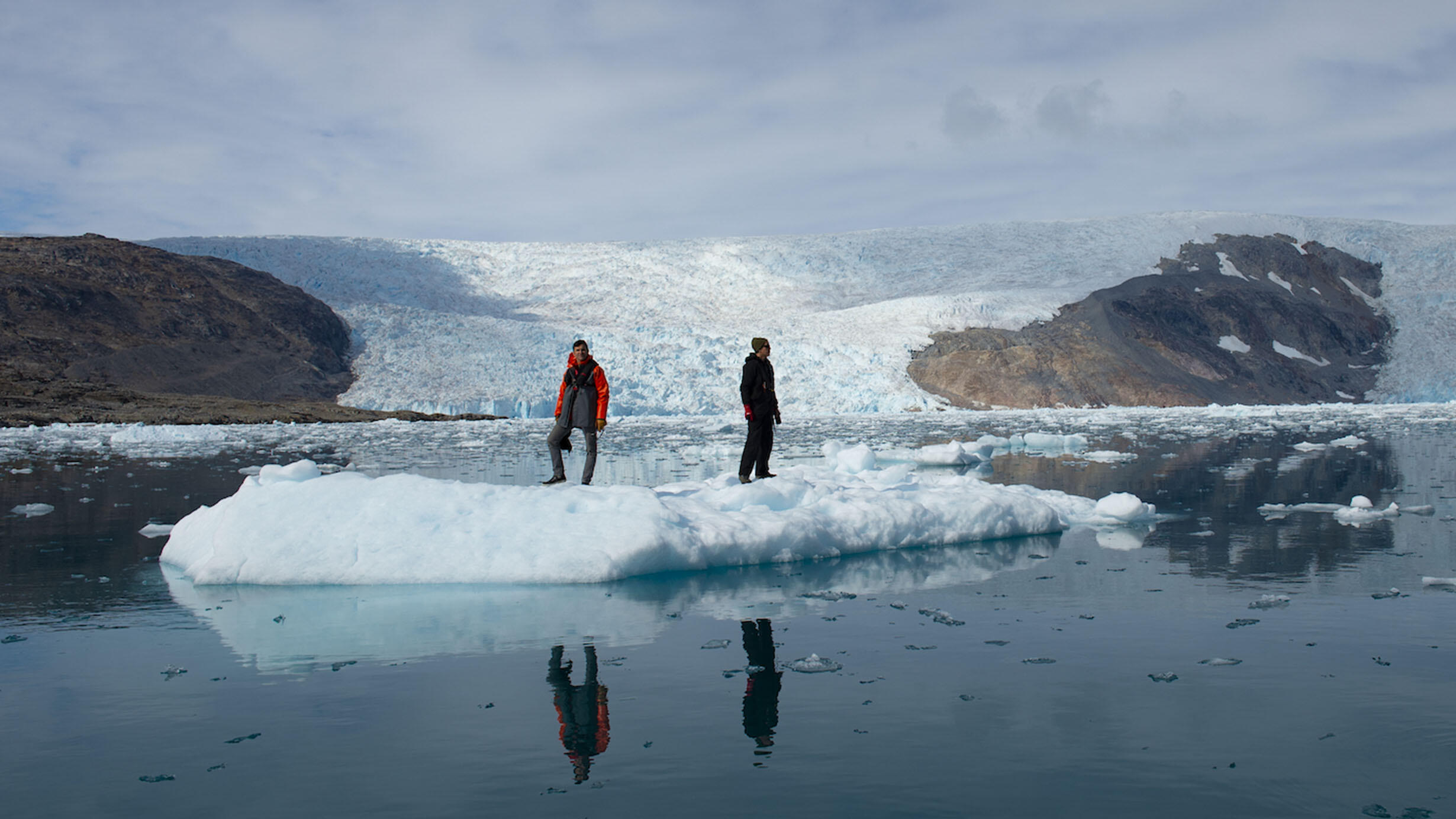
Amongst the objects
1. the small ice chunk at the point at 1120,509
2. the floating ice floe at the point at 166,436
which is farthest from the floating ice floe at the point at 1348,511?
the floating ice floe at the point at 166,436

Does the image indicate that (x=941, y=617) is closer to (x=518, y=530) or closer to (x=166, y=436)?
(x=518, y=530)

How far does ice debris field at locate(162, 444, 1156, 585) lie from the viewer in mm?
6648

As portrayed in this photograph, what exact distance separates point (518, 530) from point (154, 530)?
4468 millimetres

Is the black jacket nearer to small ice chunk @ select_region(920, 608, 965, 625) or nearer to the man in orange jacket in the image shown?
the man in orange jacket

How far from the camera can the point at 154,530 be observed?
9.16m

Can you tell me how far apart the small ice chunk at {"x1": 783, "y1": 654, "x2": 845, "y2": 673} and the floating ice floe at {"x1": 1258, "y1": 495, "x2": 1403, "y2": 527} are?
21.7ft

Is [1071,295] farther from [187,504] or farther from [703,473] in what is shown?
[187,504]

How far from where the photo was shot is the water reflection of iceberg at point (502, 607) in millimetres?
5031

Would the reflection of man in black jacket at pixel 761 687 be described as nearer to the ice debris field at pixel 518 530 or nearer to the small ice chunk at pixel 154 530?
the ice debris field at pixel 518 530

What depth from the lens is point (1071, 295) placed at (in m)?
60.0

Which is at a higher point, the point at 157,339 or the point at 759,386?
the point at 157,339

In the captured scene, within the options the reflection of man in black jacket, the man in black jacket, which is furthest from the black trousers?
the reflection of man in black jacket

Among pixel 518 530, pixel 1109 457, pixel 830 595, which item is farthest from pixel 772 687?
pixel 1109 457

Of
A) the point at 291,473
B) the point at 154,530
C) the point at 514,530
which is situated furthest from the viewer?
the point at 154,530
